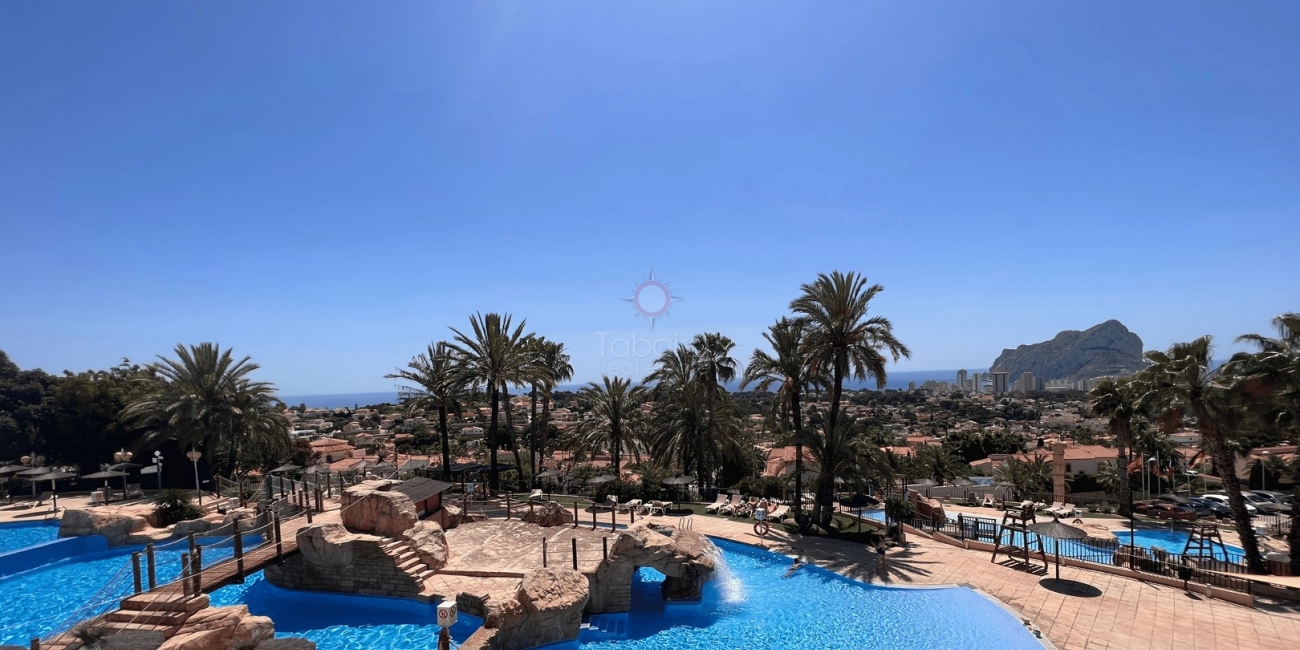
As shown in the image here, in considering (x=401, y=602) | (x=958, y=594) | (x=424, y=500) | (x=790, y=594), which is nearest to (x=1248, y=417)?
(x=958, y=594)

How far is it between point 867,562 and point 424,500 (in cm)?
1673

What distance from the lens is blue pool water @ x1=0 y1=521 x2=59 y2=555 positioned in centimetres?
2505

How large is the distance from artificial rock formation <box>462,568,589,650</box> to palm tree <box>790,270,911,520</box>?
13.0 m

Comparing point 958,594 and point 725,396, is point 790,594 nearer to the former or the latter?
point 958,594

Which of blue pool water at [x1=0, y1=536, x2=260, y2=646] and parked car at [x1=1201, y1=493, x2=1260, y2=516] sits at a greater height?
blue pool water at [x1=0, y1=536, x2=260, y2=646]

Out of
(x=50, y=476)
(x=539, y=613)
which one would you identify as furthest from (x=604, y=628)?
(x=50, y=476)

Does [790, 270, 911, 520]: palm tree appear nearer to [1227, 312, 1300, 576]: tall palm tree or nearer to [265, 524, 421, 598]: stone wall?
[1227, 312, 1300, 576]: tall palm tree

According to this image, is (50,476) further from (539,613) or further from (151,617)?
(539,613)

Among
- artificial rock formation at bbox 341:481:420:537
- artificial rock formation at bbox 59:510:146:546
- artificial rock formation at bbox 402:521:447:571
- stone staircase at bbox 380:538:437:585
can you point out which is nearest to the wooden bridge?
artificial rock formation at bbox 341:481:420:537

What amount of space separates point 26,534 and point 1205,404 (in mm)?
47642

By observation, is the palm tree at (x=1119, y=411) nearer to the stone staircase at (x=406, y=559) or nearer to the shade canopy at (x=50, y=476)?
the stone staircase at (x=406, y=559)

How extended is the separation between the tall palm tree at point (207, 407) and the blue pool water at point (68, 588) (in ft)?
32.5

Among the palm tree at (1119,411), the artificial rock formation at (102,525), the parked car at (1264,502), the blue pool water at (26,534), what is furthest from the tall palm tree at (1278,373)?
the blue pool water at (26,534)

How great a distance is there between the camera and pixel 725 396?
32844 millimetres
